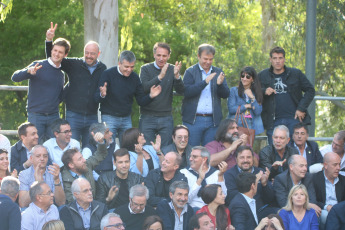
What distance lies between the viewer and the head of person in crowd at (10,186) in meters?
7.73

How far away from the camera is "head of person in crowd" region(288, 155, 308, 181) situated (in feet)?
28.9

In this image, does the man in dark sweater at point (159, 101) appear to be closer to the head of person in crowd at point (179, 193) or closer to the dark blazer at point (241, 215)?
the head of person in crowd at point (179, 193)

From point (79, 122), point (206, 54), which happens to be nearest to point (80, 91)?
point (79, 122)

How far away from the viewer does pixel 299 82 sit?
1002 centimetres

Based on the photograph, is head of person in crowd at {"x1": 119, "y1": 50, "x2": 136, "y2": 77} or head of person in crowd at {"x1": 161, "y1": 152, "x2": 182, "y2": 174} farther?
head of person in crowd at {"x1": 119, "y1": 50, "x2": 136, "y2": 77}

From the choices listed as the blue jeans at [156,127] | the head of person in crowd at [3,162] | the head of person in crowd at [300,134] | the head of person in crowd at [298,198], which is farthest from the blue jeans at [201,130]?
the head of person in crowd at [3,162]

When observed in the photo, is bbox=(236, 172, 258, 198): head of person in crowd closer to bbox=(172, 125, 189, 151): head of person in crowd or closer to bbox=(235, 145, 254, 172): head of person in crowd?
bbox=(235, 145, 254, 172): head of person in crowd

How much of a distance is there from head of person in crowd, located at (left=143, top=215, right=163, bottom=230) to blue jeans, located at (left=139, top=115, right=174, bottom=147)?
1.88 m

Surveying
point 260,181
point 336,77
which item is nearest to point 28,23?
point 336,77

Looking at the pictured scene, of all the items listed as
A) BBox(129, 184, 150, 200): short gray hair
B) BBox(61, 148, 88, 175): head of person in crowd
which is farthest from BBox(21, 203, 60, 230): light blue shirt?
BBox(129, 184, 150, 200): short gray hair

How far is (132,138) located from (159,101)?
30.0 inches

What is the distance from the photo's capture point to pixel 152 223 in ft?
25.9

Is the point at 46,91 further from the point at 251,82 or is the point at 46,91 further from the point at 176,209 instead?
the point at 251,82

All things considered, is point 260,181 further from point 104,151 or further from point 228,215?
point 104,151
